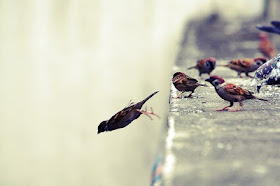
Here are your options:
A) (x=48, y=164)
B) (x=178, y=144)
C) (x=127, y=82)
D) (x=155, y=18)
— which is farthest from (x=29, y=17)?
(x=178, y=144)

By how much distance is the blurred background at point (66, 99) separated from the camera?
12.5 m

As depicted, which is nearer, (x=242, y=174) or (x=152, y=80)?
(x=242, y=174)

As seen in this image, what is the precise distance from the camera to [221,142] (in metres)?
2.81

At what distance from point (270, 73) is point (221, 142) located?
4.25 ft

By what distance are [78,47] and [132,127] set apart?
236 cm

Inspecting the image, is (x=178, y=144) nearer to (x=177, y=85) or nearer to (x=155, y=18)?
(x=177, y=85)

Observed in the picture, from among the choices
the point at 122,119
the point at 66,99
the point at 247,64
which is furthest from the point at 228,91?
the point at 66,99

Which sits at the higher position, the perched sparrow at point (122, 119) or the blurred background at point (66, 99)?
the perched sparrow at point (122, 119)

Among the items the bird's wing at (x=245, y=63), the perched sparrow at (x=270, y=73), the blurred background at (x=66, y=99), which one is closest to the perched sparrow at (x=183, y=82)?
the perched sparrow at (x=270, y=73)

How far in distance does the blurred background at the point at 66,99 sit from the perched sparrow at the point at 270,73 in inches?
247

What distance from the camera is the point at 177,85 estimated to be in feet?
12.5

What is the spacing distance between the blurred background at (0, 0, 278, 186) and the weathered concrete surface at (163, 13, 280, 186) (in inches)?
256

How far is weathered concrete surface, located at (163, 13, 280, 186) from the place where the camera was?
2.28 metres

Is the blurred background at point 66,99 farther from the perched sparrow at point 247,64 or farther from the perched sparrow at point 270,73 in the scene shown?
the perched sparrow at point 270,73
